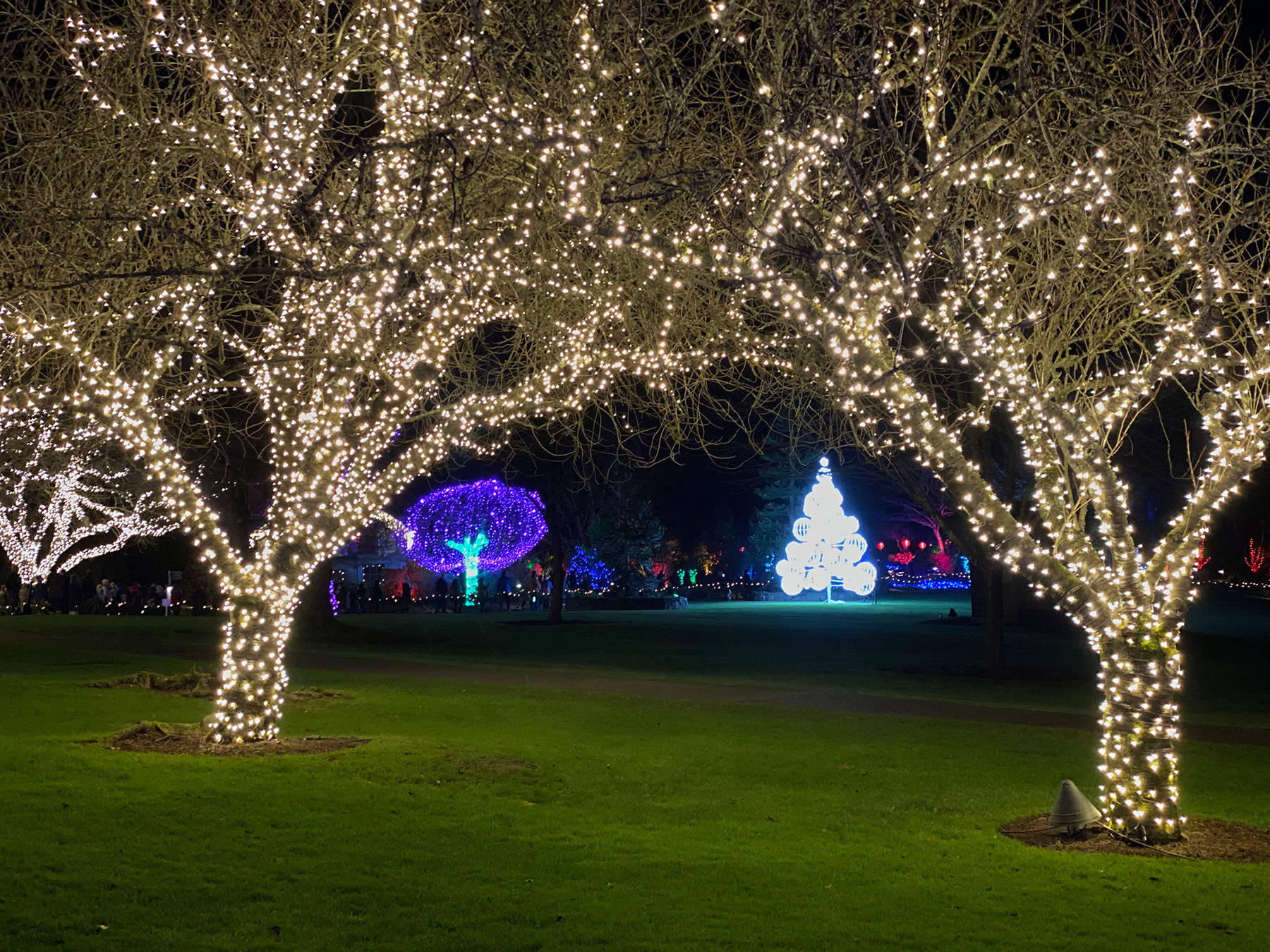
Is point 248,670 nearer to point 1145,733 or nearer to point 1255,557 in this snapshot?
point 1145,733

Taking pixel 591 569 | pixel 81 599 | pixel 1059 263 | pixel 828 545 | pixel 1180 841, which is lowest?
pixel 1180 841

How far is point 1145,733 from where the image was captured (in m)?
8.49

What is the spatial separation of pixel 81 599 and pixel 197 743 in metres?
35.3

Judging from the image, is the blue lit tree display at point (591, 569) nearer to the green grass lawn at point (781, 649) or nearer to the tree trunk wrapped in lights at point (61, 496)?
the green grass lawn at point (781, 649)

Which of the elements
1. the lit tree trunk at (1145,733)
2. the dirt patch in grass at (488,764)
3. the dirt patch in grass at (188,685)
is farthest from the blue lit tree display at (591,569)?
the lit tree trunk at (1145,733)

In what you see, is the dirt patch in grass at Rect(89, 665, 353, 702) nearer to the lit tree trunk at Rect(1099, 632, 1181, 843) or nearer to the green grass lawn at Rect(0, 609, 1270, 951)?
the green grass lawn at Rect(0, 609, 1270, 951)

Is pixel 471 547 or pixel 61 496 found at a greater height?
pixel 61 496

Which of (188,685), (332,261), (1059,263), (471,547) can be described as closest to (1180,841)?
(1059,263)

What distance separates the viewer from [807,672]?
23.2m

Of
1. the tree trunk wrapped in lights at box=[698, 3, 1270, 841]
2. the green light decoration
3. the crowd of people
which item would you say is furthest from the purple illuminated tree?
the tree trunk wrapped in lights at box=[698, 3, 1270, 841]

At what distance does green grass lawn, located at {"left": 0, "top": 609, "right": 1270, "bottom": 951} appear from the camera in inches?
252

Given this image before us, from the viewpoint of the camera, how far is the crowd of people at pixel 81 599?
4050 cm

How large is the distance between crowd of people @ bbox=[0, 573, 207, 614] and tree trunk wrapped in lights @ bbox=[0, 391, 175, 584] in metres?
0.88

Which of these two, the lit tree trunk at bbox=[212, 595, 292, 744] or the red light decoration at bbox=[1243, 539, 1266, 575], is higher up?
the red light decoration at bbox=[1243, 539, 1266, 575]
